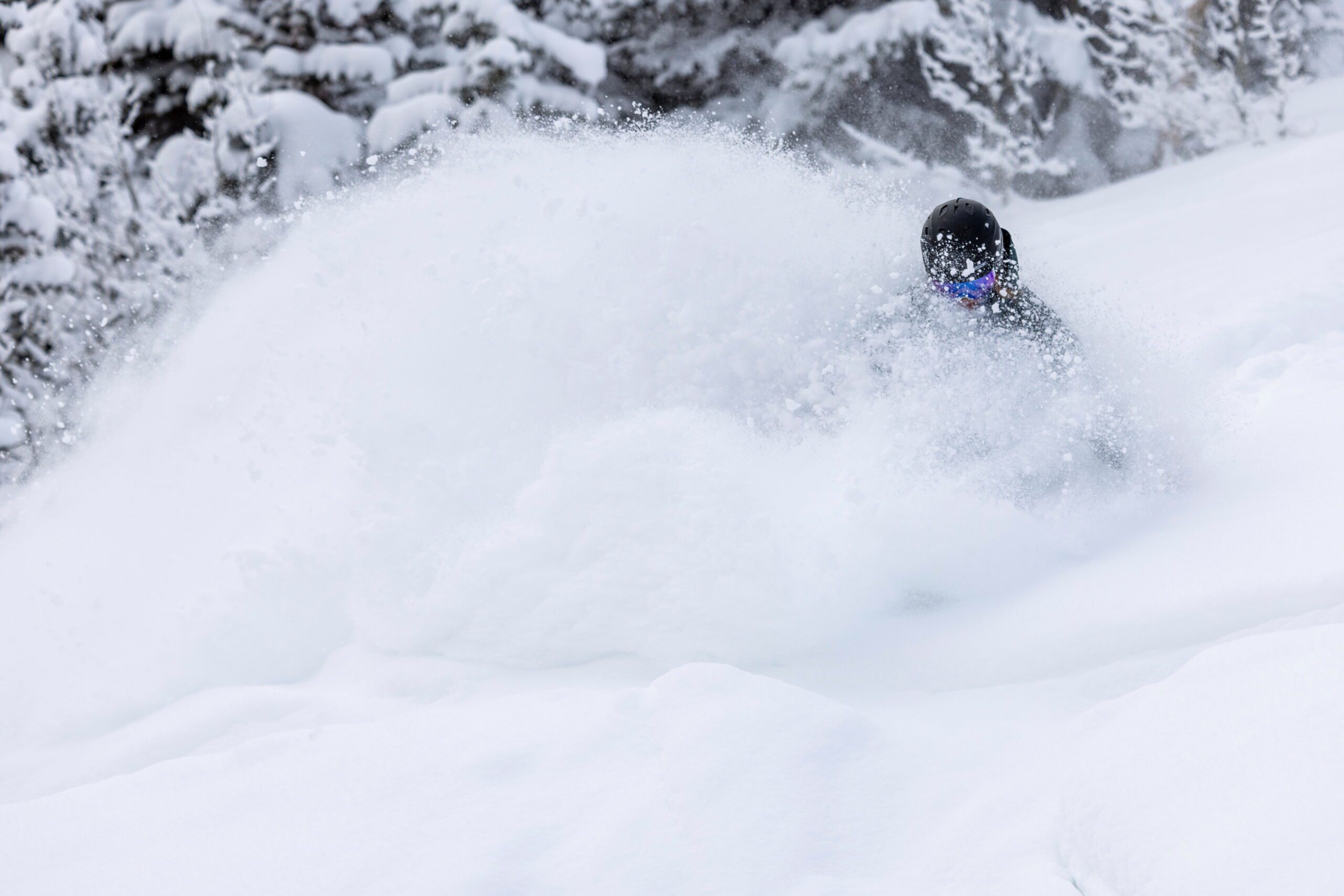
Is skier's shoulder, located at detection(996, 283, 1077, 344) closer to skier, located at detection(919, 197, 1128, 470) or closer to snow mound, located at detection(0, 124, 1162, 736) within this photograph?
skier, located at detection(919, 197, 1128, 470)

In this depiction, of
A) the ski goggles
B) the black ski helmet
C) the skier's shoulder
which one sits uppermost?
the black ski helmet

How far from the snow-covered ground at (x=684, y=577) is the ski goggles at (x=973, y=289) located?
0.82ft

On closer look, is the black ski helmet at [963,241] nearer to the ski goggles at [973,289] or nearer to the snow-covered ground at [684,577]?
the ski goggles at [973,289]

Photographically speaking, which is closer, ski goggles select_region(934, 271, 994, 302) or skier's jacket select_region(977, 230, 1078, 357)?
ski goggles select_region(934, 271, 994, 302)

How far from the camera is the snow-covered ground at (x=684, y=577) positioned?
181cm

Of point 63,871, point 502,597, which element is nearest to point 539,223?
point 502,597

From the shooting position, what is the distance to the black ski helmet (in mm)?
3088

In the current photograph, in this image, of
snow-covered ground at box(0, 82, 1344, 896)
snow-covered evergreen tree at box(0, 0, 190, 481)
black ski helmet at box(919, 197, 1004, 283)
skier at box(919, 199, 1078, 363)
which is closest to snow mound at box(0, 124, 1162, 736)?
snow-covered ground at box(0, 82, 1344, 896)

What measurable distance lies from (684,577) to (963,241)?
1.43 m

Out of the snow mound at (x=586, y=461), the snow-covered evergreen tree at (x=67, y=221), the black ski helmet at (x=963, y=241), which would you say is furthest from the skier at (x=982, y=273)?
the snow-covered evergreen tree at (x=67, y=221)

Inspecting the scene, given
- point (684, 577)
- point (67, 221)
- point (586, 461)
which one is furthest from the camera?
point (67, 221)

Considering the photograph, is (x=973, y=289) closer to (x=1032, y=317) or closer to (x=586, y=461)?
(x=1032, y=317)

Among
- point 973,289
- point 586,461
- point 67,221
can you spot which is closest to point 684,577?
point 586,461

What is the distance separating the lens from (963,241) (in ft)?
10.1
